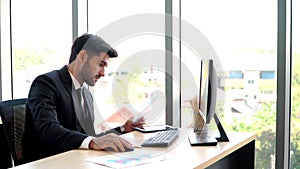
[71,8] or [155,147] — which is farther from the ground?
[71,8]

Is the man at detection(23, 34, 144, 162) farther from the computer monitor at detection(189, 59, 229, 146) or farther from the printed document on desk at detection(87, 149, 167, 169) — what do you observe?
the computer monitor at detection(189, 59, 229, 146)

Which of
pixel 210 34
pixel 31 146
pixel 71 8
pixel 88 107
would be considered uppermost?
pixel 71 8

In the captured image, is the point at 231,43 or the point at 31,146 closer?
the point at 31,146

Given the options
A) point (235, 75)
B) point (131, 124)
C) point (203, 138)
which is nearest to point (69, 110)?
point (131, 124)

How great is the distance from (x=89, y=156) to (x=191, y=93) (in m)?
1.83

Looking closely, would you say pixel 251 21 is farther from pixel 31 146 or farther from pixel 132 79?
pixel 31 146

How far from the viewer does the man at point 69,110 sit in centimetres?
190

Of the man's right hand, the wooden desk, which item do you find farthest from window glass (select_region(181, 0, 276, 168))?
the man's right hand

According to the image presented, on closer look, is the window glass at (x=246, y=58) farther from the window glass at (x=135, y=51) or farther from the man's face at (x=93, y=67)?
the man's face at (x=93, y=67)

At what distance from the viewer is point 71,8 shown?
3943 millimetres

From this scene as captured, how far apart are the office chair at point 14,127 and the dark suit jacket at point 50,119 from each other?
1.0 inches

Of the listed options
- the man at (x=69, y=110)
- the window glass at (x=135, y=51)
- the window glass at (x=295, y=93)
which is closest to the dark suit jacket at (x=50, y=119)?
the man at (x=69, y=110)

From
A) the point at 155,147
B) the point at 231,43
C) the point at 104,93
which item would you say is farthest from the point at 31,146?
the point at 231,43

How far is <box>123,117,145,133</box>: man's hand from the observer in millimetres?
2434
